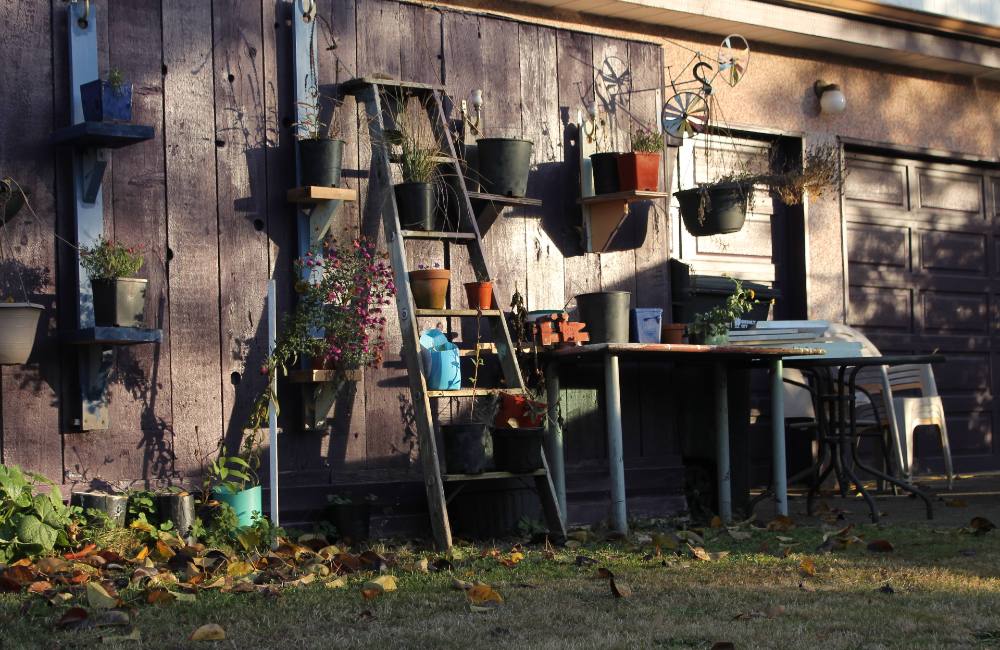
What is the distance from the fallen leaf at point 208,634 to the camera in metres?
3.03

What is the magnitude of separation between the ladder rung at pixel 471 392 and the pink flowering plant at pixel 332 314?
34 cm

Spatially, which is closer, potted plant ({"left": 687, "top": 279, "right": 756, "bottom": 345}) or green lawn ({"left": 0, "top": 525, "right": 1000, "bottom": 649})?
green lawn ({"left": 0, "top": 525, "right": 1000, "bottom": 649})

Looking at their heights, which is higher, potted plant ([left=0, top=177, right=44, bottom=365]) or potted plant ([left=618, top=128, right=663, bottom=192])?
potted plant ([left=618, top=128, right=663, bottom=192])

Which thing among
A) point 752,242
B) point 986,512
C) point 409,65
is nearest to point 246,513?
point 409,65

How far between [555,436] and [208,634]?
2.57 m

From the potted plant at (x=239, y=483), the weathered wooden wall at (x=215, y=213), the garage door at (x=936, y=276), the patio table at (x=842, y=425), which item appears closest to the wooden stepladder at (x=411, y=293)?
the weathered wooden wall at (x=215, y=213)

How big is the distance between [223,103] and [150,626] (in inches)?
94.7

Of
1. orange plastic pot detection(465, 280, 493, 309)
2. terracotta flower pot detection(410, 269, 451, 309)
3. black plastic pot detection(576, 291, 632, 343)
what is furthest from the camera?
black plastic pot detection(576, 291, 632, 343)

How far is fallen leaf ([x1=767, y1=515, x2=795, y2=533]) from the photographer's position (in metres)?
5.38

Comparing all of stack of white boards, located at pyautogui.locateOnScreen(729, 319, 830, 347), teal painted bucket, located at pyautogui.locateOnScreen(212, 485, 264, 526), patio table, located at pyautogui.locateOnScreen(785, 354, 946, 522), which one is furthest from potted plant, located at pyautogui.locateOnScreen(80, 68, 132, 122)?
stack of white boards, located at pyautogui.locateOnScreen(729, 319, 830, 347)

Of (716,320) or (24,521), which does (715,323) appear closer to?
(716,320)

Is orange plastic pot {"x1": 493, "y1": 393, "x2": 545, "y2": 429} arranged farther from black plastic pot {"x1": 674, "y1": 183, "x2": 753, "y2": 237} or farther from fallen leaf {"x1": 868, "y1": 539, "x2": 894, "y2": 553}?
black plastic pot {"x1": 674, "y1": 183, "x2": 753, "y2": 237}

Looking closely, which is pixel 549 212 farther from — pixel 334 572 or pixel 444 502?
pixel 334 572

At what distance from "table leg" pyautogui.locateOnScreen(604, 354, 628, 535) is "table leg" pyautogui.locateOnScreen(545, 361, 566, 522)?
23 cm
